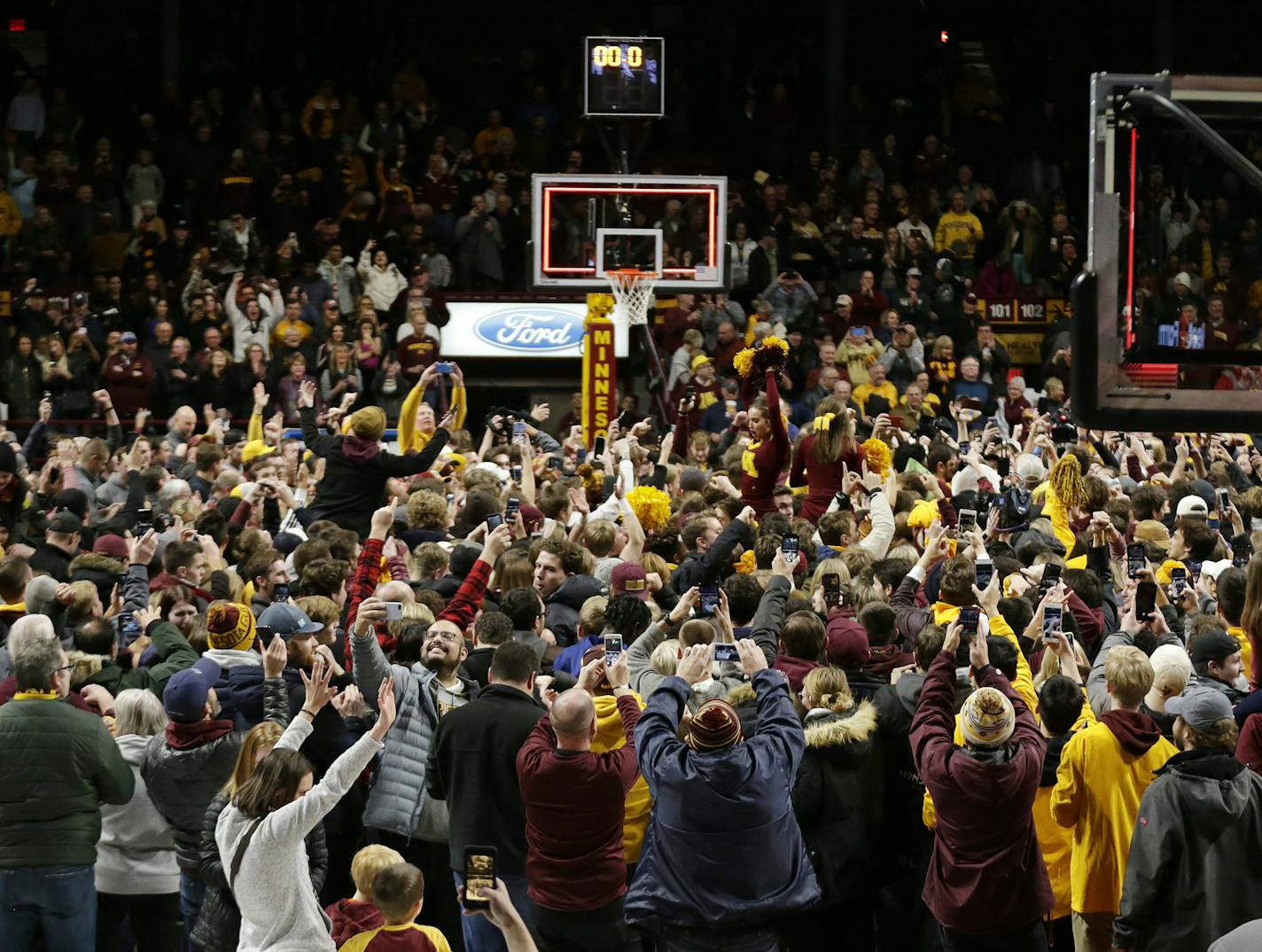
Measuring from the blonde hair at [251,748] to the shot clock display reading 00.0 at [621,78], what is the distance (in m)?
13.8

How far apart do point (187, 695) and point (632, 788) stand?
180cm

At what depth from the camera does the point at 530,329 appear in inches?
843

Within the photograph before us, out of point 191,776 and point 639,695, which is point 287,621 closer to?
point 191,776

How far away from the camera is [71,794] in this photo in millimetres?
7219

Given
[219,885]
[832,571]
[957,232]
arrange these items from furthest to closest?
[957,232]
[832,571]
[219,885]

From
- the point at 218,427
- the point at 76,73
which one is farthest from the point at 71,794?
the point at 76,73

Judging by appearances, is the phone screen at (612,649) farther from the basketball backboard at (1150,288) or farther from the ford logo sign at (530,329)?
the ford logo sign at (530,329)

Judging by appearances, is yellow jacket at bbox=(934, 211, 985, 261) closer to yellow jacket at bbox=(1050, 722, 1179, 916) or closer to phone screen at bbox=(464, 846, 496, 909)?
yellow jacket at bbox=(1050, 722, 1179, 916)

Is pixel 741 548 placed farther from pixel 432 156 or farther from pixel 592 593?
pixel 432 156

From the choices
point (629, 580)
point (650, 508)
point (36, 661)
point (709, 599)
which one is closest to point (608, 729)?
point (709, 599)

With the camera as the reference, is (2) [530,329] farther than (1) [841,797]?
Yes

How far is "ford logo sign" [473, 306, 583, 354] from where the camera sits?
2138 cm

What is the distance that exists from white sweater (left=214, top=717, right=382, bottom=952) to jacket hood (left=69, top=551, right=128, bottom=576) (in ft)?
12.5

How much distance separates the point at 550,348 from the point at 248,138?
5.44 m
